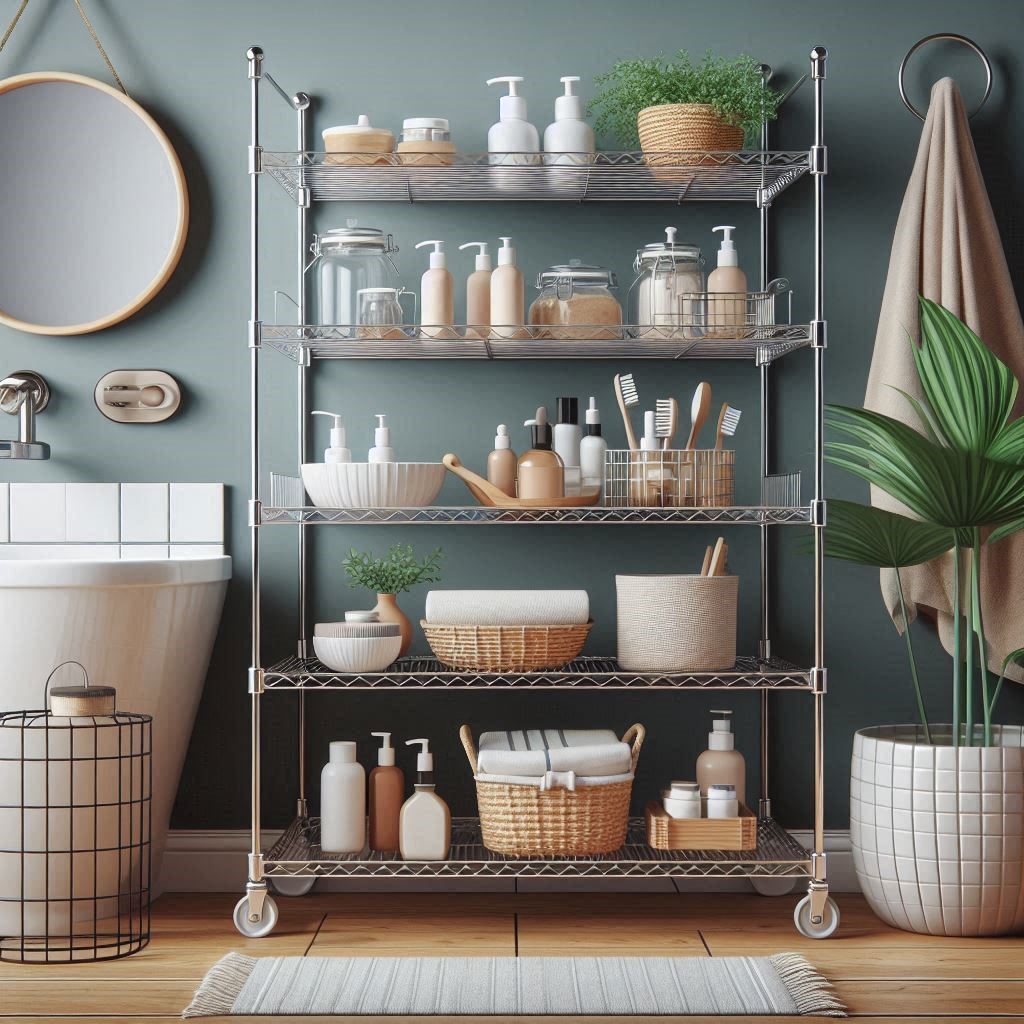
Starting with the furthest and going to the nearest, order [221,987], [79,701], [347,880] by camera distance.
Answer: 1. [347,880]
2. [79,701]
3. [221,987]

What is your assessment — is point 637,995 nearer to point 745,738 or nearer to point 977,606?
point 745,738

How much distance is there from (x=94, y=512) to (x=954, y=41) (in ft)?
7.20

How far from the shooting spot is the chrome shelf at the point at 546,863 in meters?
2.20

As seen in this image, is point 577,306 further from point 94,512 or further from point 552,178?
point 94,512

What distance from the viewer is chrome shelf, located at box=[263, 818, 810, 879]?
220cm

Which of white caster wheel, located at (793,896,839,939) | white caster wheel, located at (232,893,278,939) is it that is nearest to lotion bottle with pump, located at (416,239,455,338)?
white caster wheel, located at (232,893,278,939)

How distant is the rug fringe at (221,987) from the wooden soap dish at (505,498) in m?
0.95

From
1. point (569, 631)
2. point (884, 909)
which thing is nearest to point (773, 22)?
point (569, 631)

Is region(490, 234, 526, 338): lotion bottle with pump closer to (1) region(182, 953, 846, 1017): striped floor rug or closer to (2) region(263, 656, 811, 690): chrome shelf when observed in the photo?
(2) region(263, 656, 811, 690): chrome shelf

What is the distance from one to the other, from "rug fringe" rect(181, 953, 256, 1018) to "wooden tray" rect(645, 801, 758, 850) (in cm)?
80

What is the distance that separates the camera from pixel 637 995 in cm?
192

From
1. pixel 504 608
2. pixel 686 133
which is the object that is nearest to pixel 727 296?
pixel 686 133

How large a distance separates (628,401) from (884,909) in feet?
Result: 3.65

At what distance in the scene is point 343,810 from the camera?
89.8 inches
